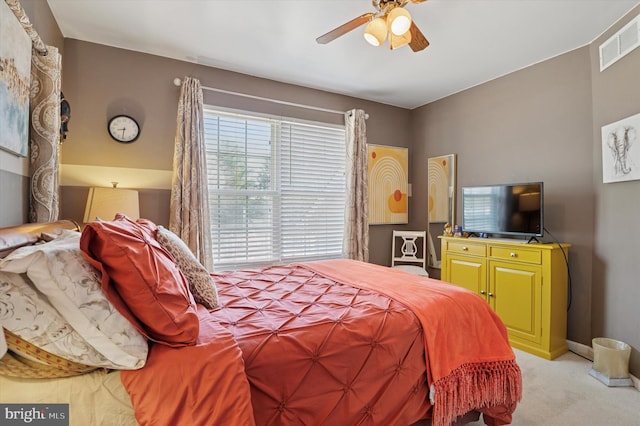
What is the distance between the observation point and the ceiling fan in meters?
1.88

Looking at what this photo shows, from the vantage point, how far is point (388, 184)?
4535 millimetres

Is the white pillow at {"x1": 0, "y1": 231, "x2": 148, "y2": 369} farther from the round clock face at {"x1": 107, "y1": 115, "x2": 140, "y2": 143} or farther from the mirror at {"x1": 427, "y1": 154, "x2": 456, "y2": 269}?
the mirror at {"x1": 427, "y1": 154, "x2": 456, "y2": 269}

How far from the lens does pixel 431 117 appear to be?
447cm

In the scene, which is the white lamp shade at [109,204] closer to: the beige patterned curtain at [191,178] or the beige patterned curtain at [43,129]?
the beige patterned curtain at [43,129]

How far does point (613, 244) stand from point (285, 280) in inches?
106

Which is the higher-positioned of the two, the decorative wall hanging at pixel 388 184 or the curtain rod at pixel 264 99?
the curtain rod at pixel 264 99

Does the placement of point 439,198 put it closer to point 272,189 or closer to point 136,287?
point 272,189

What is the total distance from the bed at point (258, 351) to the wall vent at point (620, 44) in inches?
92.2

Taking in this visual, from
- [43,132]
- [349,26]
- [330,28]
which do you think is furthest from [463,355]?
[43,132]

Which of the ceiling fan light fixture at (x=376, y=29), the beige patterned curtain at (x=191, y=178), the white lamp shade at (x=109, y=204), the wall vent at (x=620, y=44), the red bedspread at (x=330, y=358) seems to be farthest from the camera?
the beige patterned curtain at (x=191, y=178)

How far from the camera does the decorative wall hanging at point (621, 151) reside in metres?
2.39

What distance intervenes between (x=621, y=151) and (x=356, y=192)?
2482 millimetres

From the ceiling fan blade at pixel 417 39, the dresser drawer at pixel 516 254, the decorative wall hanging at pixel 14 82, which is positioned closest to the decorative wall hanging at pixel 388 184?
the dresser drawer at pixel 516 254

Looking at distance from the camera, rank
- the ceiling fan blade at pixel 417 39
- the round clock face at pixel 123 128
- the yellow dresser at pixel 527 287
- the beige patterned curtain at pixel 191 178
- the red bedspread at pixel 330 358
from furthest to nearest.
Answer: the beige patterned curtain at pixel 191 178, the round clock face at pixel 123 128, the yellow dresser at pixel 527 287, the ceiling fan blade at pixel 417 39, the red bedspread at pixel 330 358
